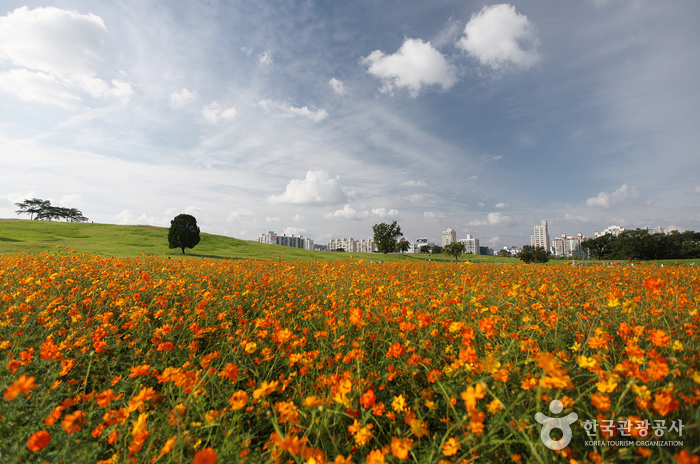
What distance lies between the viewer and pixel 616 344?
246 centimetres

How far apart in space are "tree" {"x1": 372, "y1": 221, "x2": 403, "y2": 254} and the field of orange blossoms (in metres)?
43.7

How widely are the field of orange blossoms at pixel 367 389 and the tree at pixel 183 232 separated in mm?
26877

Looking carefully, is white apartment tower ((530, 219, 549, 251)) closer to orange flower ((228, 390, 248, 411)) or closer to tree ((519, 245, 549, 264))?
tree ((519, 245, 549, 264))

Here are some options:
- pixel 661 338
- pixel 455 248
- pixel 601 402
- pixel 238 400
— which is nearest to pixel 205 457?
pixel 238 400

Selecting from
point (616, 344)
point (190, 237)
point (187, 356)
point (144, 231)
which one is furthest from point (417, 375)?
point (144, 231)

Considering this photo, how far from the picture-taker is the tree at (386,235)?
156 ft

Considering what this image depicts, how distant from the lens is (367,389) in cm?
189

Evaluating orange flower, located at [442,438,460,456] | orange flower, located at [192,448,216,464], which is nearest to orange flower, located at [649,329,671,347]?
orange flower, located at [442,438,460,456]

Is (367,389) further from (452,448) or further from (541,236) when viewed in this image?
(541,236)

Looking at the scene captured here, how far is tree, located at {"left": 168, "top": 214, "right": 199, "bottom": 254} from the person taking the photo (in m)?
27.6

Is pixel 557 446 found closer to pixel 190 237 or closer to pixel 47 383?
pixel 47 383

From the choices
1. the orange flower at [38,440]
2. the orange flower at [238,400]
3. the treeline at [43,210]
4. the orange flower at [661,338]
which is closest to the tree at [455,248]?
the orange flower at [661,338]

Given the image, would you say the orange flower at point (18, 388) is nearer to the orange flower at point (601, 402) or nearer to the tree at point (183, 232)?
the orange flower at point (601, 402)

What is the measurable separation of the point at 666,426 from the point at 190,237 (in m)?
32.1
